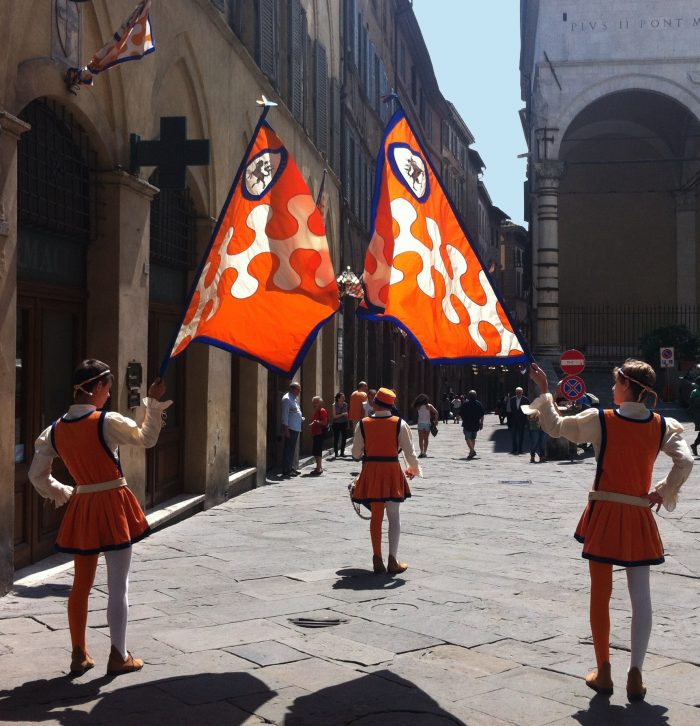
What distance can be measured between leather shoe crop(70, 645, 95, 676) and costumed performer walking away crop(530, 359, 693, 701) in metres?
2.52

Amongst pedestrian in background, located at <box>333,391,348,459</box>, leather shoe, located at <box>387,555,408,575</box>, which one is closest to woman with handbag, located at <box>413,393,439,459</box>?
pedestrian in background, located at <box>333,391,348,459</box>

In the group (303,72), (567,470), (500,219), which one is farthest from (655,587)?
(500,219)

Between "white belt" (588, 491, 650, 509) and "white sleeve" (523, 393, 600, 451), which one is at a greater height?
"white sleeve" (523, 393, 600, 451)

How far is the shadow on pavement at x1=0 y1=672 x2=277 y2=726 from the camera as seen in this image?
4945mm

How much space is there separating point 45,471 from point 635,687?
10.3ft

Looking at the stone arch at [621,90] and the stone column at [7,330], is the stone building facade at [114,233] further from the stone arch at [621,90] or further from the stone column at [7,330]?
the stone arch at [621,90]

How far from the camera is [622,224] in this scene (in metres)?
42.9

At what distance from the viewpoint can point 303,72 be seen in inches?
784

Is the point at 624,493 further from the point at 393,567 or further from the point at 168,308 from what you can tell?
the point at 168,308

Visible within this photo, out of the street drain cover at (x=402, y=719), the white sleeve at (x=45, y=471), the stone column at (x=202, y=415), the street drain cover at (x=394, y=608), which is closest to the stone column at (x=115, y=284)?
the stone column at (x=202, y=415)

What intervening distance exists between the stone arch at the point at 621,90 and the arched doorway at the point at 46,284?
26.8m

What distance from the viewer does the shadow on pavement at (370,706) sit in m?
4.94

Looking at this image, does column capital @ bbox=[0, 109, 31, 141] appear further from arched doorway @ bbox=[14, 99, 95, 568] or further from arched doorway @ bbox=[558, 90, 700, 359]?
arched doorway @ bbox=[558, 90, 700, 359]

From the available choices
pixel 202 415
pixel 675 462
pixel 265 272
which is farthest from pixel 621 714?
pixel 202 415
